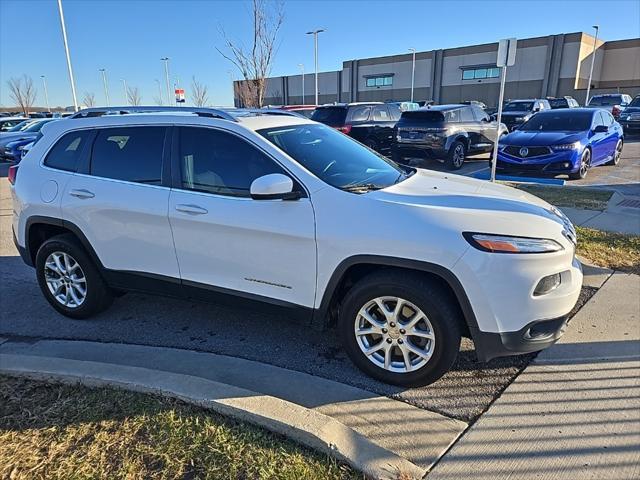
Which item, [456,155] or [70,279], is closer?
[70,279]

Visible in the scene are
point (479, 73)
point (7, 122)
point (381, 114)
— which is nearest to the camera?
point (381, 114)

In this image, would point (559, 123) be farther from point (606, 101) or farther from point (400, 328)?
point (606, 101)

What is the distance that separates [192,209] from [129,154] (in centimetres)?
86

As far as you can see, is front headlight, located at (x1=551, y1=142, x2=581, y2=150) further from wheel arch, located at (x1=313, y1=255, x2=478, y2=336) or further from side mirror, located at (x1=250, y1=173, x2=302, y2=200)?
side mirror, located at (x1=250, y1=173, x2=302, y2=200)

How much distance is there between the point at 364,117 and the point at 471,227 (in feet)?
39.2

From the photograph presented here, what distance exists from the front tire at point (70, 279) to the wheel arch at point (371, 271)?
211 cm

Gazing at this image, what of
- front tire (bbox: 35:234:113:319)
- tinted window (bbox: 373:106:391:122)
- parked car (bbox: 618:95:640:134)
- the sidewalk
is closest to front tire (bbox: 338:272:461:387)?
the sidewalk

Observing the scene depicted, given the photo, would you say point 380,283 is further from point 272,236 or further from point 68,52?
point 68,52

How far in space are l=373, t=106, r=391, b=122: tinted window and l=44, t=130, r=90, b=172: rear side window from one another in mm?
11340

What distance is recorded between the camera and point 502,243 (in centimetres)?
278

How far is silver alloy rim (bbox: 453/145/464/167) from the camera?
12.6 meters

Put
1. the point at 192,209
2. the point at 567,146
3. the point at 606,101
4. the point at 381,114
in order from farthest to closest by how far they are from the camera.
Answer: the point at 606,101 → the point at 381,114 → the point at 567,146 → the point at 192,209

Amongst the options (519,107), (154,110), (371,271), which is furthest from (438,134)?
(519,107)

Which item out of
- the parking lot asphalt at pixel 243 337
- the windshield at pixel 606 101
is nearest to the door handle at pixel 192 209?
the parking lot asphalt at pixel 243 337
